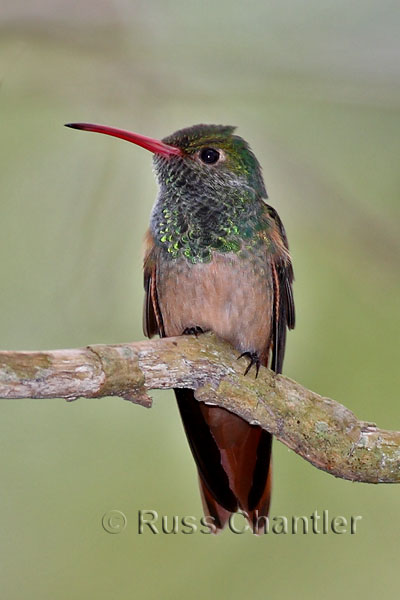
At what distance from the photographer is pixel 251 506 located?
345cm

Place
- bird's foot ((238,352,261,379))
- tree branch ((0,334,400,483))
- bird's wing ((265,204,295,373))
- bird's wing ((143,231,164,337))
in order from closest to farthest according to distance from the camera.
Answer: tree branch ((0,334,400,483))
bird's foot ((238,352,261,379))
bird's wing ((265,204,295,373))
bird's wing ((143,231,164,337))

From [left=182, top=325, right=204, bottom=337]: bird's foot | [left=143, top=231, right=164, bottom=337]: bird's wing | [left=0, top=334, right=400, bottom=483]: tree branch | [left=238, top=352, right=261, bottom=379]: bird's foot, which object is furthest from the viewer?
[left=143, top=231, right=164, bottom=337]: bird's wing

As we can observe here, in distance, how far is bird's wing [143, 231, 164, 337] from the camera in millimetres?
3533

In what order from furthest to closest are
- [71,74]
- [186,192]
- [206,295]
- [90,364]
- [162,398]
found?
1. [162,398]
2. [186,192]
3. [206,295]
4. [71,74]
5. [90,364]

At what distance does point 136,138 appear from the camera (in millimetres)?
3285

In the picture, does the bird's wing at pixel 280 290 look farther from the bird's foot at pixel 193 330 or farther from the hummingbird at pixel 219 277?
the bird's foot at pixel 193 330

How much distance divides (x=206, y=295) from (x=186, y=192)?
54 cm

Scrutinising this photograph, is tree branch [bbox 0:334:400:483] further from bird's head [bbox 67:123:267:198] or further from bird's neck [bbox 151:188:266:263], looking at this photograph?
bird's head [bbox 67:123:267:198]

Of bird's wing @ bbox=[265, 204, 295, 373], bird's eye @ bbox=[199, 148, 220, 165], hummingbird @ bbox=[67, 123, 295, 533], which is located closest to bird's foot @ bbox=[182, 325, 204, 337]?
hummingbird @ bbox=[67, 123, 295, 533]

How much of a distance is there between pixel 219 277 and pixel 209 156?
66 centimetres

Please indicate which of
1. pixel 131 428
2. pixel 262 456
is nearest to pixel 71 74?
pixel 131 428

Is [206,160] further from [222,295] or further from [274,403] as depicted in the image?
[274,403]

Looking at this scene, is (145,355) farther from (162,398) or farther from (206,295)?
(162,398)

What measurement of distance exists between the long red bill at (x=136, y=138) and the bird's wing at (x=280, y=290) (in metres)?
0.54
